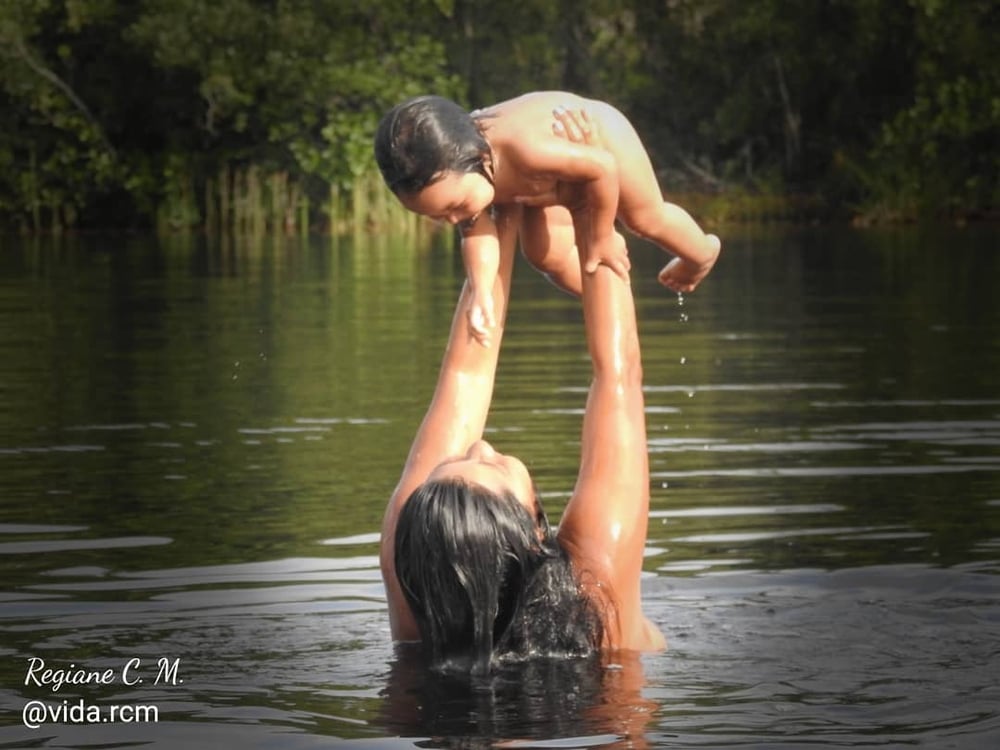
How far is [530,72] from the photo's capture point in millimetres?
49500

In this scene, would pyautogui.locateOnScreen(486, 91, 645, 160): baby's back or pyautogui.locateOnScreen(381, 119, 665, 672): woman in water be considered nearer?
pyautogui.locateOnScreen(381, 119, 665, 672): woman in water

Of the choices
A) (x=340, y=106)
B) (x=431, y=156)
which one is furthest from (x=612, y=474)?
(x=340, y=106)

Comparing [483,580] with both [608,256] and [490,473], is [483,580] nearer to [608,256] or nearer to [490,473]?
[490,473]

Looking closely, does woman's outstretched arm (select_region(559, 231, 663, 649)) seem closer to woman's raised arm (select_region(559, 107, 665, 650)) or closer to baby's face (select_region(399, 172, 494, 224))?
woman's raised arm (select_region(559, 107, 665, 650))

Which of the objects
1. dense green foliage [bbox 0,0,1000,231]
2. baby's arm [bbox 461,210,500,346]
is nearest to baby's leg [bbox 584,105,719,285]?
baby's arm [bbox 461,210,500,346]

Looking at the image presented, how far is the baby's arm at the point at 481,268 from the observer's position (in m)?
5.91

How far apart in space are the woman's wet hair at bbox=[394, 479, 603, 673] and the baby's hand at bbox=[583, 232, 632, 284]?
Answer: 81cm

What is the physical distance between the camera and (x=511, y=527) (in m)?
5.22

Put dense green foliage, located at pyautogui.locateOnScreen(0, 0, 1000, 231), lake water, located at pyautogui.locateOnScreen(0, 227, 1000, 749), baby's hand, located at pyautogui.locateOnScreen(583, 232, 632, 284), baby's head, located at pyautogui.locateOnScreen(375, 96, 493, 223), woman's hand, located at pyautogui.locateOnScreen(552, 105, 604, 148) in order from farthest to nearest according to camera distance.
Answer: dense green foliage, located at pyautogui.locateOnScreen(0, 0, 1000, 231), woman's hand, located at pyautogui.locateOnScreen(552, 105, 604, 148), baby's hand, located at pyautogui.locateOnScreen(583, 232, 632, 284), baby's head, located at pyautogui.locateOnScreen(375, 96, 493, 223), lake water, located at pyautogui.locateOnScreen(0, 227, 1000, 749)

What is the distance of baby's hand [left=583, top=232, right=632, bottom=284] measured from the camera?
6.00m

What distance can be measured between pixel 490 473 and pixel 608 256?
3.28 feet

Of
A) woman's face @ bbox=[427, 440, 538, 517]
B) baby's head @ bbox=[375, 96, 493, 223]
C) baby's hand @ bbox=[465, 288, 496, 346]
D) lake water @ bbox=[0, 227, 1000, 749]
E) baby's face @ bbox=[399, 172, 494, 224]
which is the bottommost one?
lake water @ bbox=[0, 227, 1000, 749]

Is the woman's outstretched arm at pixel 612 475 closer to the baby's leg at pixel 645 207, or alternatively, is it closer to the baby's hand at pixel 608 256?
the baby's hand at pixel 608 256

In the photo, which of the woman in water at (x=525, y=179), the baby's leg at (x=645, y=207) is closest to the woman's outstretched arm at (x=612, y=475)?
the woman in water at (x=525, y=179)
